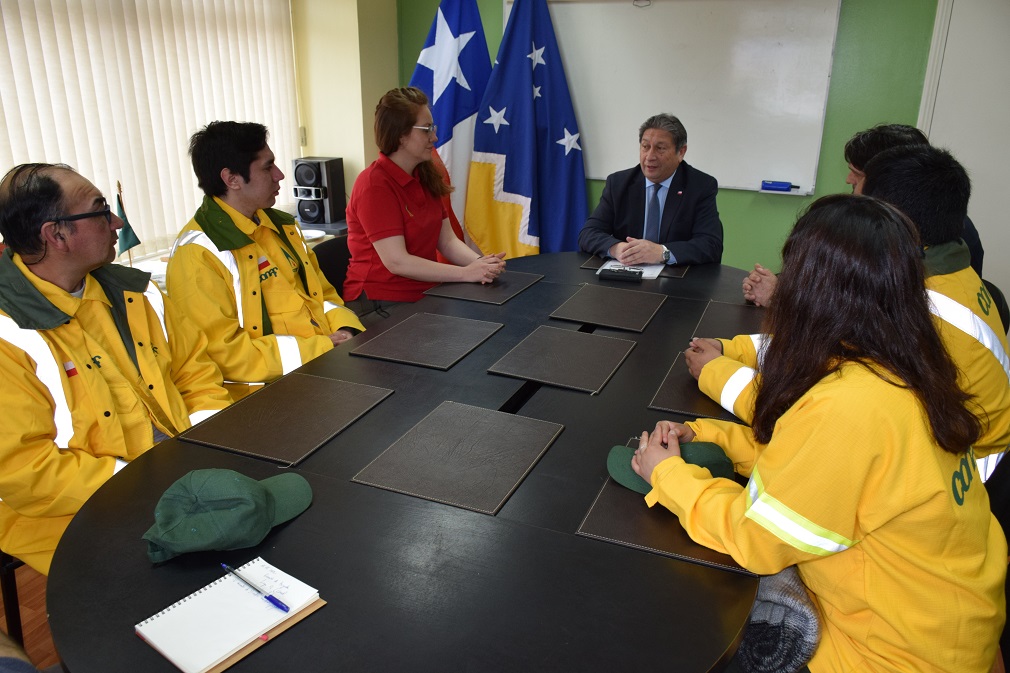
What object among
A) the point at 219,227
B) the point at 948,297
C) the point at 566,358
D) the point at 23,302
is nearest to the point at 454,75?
the point at 219,227

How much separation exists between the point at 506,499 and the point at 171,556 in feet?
1.87

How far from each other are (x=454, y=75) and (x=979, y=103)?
9.22 ft

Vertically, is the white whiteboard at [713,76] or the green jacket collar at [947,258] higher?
the white whiteboard at [713,76]

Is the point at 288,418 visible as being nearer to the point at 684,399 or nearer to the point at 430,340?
the point at 430,340

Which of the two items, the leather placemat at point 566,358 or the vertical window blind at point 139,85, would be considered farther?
the vertical window blind at point 139,85

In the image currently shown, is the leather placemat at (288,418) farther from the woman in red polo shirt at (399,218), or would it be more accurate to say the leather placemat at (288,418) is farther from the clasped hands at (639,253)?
the clasped hands at (639,253)

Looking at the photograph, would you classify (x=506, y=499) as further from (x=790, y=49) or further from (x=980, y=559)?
(x=790, y=49)

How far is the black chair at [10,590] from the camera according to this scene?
165cm

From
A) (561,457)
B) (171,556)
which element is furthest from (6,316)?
(561,457)

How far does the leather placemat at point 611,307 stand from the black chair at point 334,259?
1.09 m

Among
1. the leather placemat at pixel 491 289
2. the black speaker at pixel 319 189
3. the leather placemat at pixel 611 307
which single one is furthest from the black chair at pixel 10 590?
the black speaker at pixel 319 189

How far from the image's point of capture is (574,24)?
4258 millimetres

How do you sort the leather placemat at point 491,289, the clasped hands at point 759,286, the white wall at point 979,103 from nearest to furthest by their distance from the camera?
the clasped hands at point 759,286 < the leather placemat at point 491,289 < the white wall at point 979,103

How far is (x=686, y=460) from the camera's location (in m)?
1.41
